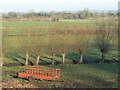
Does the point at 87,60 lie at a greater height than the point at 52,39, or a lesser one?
lesser

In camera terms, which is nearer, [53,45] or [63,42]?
[53,45]

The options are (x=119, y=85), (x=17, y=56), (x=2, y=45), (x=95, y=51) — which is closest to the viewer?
(x=119, y=85)

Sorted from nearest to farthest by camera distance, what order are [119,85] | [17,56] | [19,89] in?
[19,89]
[119,85]
[17,56]

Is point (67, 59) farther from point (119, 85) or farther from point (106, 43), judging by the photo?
point (119, 85)

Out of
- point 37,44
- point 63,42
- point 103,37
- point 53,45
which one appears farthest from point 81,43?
point 37,44

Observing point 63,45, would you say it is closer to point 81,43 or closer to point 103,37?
point 81,43

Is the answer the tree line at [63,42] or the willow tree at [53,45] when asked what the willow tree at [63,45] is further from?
the willow tree at [53,45]

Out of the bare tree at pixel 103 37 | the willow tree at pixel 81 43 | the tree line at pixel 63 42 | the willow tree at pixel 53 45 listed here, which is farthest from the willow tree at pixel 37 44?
the bare tree at pixel 103 37

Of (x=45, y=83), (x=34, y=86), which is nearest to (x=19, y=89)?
(x=34, y=86)

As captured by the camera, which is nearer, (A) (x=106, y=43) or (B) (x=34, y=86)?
(B) (x=34, y=86)

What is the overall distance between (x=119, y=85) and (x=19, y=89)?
8.63 metres

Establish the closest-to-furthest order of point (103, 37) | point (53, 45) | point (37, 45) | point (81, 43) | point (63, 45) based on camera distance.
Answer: point (37, 45) < point (53, 45) < point (63, 45) < point (81, 43) < point (103, 37)

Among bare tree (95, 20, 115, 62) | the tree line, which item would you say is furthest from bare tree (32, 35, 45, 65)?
bare tree (95, 20, 115, 62)

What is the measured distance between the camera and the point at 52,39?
33.4 m
